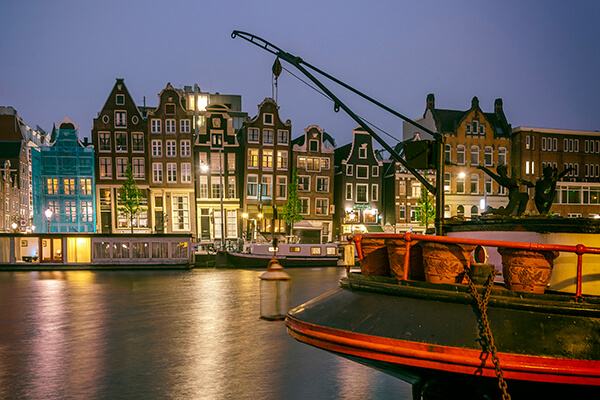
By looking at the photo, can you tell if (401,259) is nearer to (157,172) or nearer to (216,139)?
(216,139)

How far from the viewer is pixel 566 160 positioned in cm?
5631

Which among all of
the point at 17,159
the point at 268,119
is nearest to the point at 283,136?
the point at 268,119

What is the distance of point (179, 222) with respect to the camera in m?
49.8

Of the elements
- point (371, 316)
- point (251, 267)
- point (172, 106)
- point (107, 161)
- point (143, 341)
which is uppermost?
point (172, 106)

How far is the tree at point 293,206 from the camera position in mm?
48312

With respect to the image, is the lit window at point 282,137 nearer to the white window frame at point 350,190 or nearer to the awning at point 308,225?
the white window frame at point 350,190

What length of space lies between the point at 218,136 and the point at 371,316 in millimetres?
47368

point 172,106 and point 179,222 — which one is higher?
point 172,106

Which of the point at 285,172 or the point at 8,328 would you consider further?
the point at 285,172

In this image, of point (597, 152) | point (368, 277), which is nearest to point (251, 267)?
point (368, 277)

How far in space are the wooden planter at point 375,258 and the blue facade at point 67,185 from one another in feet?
165

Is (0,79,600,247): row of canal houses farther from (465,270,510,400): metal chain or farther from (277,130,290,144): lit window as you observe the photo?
(465,270,510,400): metal chain

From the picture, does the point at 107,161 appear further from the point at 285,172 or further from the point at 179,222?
the point at 285,172

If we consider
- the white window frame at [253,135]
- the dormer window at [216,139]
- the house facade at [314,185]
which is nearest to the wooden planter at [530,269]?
the white window frame at [253,135]
